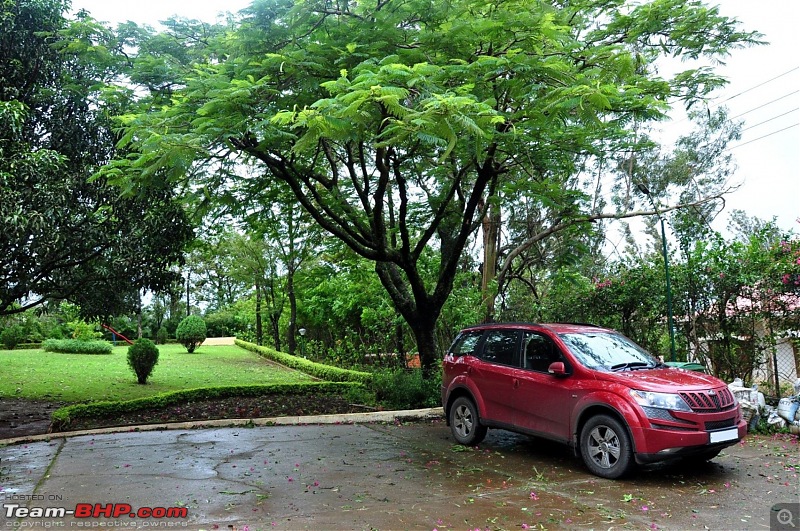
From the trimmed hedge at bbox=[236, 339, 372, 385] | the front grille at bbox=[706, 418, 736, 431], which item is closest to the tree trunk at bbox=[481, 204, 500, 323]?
the trimmed hedge at bbox=[236, 339, 372, 385]

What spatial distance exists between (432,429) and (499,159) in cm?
504

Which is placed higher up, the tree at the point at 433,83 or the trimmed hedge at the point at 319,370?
the tree at the point at 433,83

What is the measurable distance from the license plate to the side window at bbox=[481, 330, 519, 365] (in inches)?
94.3

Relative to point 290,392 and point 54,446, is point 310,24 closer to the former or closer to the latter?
point 54,446

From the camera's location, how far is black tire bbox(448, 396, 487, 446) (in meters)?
8.05

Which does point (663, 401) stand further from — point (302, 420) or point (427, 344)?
point (302, 420)

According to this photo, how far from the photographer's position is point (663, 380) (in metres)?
6.37

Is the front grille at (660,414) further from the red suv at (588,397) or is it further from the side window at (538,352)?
the side window at (538,352)

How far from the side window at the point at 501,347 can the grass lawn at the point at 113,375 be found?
10.5 meters

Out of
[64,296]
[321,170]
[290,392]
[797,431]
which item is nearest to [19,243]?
[64,296]

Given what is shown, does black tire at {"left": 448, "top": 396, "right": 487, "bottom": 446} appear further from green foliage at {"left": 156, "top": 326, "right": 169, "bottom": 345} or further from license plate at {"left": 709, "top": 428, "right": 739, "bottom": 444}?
green foliage at {"left": 156, "top": 326, "right": 169, "bottom": 345}

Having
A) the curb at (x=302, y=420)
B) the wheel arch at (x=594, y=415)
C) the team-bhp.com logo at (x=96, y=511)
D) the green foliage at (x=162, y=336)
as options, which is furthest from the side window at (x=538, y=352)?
the green foliage at (x=162, y=336)

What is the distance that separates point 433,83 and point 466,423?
471 cm

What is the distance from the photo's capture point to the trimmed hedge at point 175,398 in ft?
34.7
